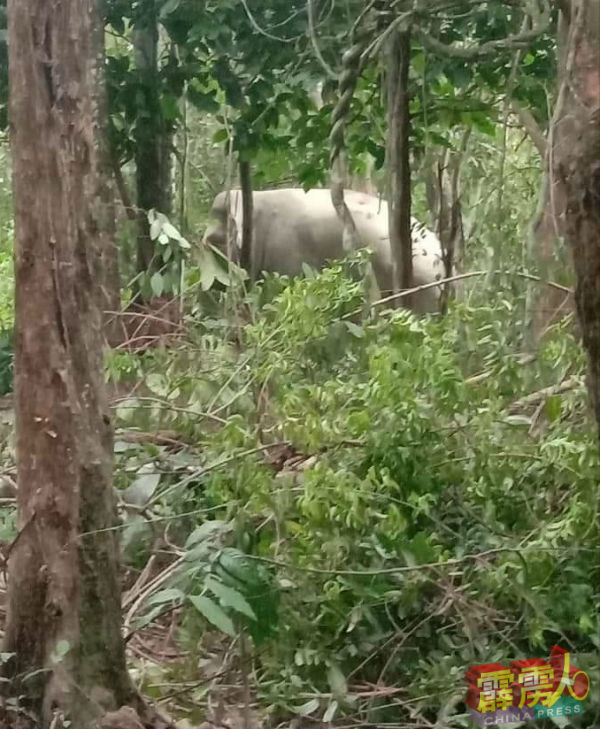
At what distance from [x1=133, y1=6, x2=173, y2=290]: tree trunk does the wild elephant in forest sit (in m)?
0.22

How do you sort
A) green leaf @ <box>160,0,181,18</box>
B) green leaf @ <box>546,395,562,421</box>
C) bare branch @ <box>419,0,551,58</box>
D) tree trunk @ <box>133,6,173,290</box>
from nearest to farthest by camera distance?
green leaf @ <box>546,395,562,421</box>, bare branch @ <box>419,0,551,58</box>, green leaf @ <box>160,0,181,18</box>, tree trunk @ <box>133,6,173,290</box>

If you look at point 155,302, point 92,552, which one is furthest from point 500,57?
point 92,552

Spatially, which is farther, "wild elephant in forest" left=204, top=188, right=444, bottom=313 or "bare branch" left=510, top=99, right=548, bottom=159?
"wild elephant in forest" left=204, top=188, right=444, bottom=313

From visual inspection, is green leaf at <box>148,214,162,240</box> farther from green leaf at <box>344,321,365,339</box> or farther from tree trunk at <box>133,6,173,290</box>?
green leaf at <box>344,321,365,339</box>

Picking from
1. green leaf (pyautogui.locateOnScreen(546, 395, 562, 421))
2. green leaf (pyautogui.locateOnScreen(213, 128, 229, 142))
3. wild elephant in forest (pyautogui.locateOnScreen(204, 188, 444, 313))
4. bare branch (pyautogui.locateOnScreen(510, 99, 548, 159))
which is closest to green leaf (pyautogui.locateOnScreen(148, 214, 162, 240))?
wild elephant in forest (pyautogui.locateOnScreen(204, 188, 444, 313))

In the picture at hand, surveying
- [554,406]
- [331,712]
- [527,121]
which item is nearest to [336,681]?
[331,712]

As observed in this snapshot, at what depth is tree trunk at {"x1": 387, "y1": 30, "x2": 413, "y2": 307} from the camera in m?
2.76

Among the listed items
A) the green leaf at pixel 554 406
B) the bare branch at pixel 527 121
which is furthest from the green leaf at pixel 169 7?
the green leaf at pixel 554 406

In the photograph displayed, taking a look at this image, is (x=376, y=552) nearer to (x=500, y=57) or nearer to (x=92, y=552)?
(x=92, y=552)

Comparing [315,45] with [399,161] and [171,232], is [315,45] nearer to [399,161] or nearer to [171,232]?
[399,161]

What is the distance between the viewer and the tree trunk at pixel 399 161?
276cm

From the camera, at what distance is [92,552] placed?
61.9 inches

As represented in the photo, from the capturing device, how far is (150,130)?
123 inches

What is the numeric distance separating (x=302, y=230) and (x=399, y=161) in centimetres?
105
